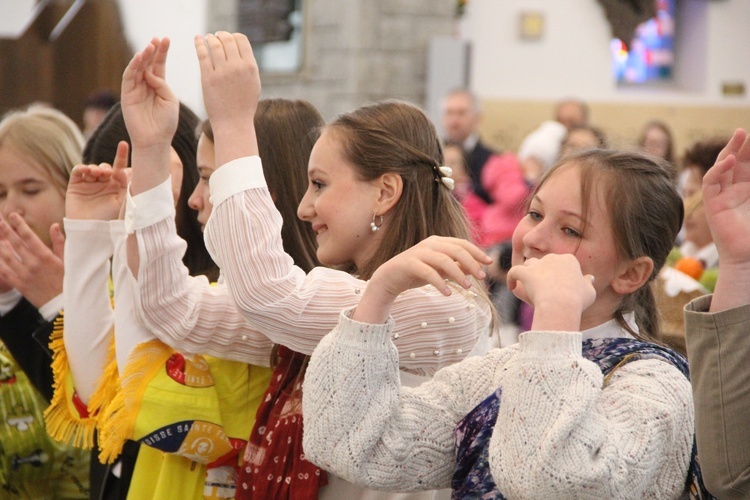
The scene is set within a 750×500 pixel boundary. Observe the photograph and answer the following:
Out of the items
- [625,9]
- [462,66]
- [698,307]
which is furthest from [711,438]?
[625,9]

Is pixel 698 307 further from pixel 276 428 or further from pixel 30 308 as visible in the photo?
pixel 30 308

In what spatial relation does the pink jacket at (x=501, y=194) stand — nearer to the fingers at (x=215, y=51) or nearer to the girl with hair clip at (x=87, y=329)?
the girl with hair clip at (x=87, y=329)

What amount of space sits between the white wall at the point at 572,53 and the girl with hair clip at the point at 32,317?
25.9 feet

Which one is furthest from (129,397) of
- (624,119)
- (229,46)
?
(624,119)

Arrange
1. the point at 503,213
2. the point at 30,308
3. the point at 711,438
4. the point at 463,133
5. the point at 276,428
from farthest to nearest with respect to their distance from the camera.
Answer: the point at 463,133
the point at 503,213
the point at 30,308
the point at 276,428
the point at 711,438

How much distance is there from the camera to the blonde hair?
2.51 meters

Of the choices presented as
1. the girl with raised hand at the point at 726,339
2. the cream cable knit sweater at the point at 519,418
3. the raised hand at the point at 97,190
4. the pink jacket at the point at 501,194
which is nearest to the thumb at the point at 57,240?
the raised hand at the point at 97,190

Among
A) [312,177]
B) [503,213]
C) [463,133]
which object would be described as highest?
[312,177]

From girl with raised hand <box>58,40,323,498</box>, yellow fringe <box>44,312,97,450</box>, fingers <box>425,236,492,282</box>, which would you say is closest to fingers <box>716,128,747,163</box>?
fingers <box>425,236,492,282</box>

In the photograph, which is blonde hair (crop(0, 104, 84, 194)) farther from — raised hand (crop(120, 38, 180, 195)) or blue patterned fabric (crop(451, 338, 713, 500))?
blue patterned fabric (crop(451, 338, 713, 500))

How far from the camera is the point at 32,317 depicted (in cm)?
230

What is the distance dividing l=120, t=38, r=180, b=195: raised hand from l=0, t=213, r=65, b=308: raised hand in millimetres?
449

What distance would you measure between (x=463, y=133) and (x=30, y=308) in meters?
5.18

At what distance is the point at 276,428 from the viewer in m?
1.79
